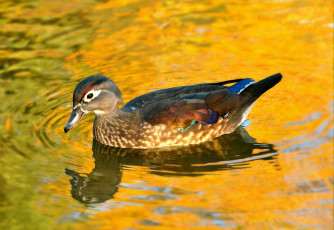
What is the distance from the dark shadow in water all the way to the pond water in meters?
0.02

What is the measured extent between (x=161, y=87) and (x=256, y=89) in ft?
4.96

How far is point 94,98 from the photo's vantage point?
7410 millimetres

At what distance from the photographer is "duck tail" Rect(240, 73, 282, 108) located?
306 inches

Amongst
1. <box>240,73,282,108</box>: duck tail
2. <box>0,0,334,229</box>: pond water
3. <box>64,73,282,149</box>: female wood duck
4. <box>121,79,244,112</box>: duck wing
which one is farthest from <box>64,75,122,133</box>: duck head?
<box>240,73,282,108</box>: duck tail

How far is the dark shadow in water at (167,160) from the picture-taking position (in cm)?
650

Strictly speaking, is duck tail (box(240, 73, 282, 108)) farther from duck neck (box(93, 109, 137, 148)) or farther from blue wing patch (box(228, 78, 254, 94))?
A: duck neck (box(93, 109, 137, 148))

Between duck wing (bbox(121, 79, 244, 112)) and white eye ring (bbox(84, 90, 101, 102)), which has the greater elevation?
white eye ring (bbox(84, 90, 101, 102))

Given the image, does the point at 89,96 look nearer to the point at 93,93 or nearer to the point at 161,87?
the point at 93,93

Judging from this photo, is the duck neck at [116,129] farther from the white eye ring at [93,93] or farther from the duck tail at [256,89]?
the duck tail at [256,89]

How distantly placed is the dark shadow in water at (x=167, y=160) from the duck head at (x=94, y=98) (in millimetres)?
432

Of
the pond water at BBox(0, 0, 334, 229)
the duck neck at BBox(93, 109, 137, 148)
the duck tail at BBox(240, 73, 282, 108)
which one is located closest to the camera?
the pond water at BBox(0, 0, 334, 229)

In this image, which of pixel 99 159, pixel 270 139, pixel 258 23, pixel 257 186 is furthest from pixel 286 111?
pixel 258 23

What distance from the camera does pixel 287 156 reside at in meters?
6.81

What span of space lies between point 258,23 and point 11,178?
18.9ft
